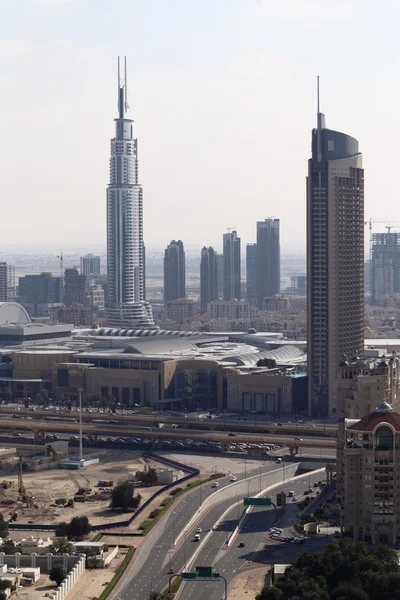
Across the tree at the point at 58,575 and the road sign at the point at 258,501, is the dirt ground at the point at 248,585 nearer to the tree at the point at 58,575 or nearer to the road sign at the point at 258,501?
the tree at the point at 58,575

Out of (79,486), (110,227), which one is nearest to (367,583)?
(79,486)

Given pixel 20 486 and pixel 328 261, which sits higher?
pixel 328 261

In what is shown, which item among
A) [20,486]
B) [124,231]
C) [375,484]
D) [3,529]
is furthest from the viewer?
[124,231]

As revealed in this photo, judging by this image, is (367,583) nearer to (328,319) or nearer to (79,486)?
(79,486)

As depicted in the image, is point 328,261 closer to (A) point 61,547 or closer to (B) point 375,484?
(B) point 375,484

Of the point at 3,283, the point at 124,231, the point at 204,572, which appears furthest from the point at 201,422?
the point at 3,283

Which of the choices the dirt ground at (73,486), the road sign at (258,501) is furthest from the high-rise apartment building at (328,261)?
the road sign at (258,501)
